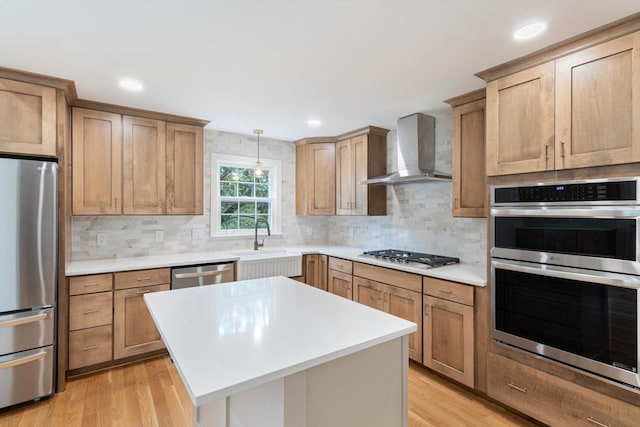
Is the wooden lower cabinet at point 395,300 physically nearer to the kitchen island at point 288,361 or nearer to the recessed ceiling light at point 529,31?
the kitchen island at point 288,361

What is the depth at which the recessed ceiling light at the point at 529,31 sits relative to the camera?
1.75m

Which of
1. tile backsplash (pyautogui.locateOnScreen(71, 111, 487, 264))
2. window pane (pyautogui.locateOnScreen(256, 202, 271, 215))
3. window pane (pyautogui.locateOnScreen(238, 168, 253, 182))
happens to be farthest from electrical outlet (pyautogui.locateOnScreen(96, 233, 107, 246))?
window pane (pyautogui.locateOnScreen(256, 202, 271, 215))

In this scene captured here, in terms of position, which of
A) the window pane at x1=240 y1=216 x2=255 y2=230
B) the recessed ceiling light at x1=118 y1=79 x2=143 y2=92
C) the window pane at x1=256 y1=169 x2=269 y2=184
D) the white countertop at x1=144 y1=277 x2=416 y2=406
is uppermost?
the recessed ceiling light at x1=118 y1=79 x2=143 y2=92

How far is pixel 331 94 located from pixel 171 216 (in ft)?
7.71

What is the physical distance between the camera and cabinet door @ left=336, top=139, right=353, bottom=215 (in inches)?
163

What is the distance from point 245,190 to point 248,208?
0.25 meters

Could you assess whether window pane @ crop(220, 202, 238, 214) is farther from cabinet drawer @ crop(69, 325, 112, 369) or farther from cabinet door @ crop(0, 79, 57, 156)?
cabinet door @ crop(0, 79, 57, 156)

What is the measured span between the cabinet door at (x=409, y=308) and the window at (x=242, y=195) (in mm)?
2019

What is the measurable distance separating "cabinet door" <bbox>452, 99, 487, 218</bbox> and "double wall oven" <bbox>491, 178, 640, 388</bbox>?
1.42 ft

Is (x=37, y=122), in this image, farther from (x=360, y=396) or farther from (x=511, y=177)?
(x=511, y=177)

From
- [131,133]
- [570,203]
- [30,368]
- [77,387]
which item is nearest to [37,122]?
[131,133]

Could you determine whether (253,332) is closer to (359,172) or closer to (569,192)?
(569,192)

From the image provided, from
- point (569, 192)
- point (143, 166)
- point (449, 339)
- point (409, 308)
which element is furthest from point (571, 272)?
point (143, 166)

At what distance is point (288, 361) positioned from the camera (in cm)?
108
